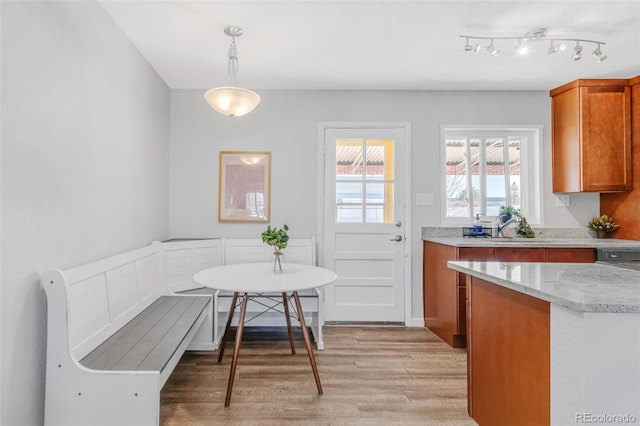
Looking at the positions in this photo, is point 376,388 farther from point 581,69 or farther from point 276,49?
point 581,69

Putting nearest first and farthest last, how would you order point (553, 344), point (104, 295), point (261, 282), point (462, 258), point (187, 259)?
point (553, 344) < point (104, 295) < point (261, 282) < point (462, 258) < point (187, 259)

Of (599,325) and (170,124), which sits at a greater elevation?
(170,124)

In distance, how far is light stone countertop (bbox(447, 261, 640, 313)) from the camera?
855mm

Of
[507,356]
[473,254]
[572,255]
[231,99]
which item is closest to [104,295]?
[231,99]

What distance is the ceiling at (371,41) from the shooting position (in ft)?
6.29

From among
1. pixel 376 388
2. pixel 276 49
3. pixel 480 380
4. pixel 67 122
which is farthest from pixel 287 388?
pixel 276 49

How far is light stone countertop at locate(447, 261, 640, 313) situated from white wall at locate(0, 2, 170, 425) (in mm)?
1927

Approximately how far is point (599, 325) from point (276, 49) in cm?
245

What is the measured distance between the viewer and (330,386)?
6.61 ft

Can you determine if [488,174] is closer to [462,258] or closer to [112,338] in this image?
[462,258]

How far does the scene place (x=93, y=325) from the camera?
158 cm

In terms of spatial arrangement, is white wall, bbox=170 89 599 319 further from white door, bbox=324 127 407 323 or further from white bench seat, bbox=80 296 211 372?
white bench seat, bbox=80 296 211 372

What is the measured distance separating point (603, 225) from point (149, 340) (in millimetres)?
4049

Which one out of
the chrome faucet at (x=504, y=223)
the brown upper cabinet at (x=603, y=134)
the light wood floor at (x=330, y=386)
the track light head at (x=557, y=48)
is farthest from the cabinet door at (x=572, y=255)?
the track light head at (x=557, y=48)
